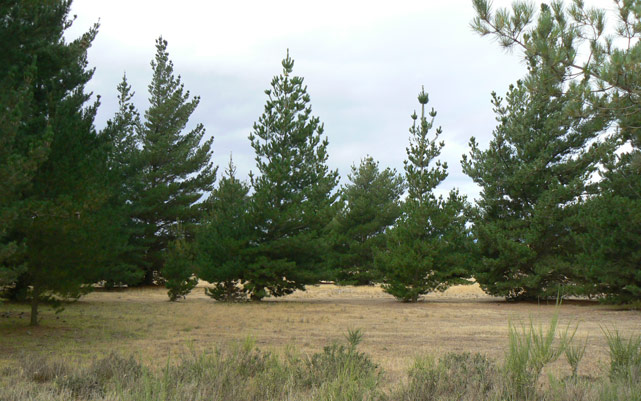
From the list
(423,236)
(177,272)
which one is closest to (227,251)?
(177,272)

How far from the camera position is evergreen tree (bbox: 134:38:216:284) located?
32406 mm

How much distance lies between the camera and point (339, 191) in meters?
25.3

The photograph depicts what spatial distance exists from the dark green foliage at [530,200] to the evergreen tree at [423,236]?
1.50 m

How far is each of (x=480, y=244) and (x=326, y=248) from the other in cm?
724

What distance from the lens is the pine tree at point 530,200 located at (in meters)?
23.2

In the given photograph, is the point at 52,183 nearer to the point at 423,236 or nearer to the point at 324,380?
the point at 324,380

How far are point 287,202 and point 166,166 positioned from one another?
12101 mm

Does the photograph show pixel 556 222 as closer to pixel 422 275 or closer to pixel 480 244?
pixel 480 244

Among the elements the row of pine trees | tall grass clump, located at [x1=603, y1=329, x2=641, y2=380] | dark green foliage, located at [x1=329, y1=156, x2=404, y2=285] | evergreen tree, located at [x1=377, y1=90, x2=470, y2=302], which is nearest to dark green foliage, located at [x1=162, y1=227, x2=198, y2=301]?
the row of pine trees

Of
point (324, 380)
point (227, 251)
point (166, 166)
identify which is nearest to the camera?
point (324, 380)

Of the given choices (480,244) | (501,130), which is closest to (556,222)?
(480,244)

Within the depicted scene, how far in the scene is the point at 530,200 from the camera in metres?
25.4

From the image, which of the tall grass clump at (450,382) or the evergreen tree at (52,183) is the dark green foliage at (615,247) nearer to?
the tall grass clump at (450,382)

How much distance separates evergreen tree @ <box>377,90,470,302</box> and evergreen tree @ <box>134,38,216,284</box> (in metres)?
14.4
